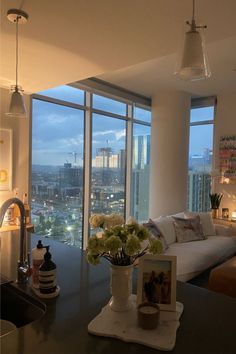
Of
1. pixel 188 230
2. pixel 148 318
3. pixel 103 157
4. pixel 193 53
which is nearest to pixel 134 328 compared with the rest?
pixel 148 318

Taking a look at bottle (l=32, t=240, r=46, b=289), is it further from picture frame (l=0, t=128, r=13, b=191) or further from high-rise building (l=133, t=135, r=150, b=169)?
high-rise building (l=133, t=135, r=150, b=169)

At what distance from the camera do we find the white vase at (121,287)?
1.08 meters

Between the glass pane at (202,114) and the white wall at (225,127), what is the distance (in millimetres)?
178

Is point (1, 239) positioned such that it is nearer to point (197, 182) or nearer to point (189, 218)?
point (189, 218)

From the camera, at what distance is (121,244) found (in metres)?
1.03

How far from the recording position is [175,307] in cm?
108

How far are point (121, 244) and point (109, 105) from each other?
427cm

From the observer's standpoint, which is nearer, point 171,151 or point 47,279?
point 47,279

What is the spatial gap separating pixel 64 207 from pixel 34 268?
10.6 feet

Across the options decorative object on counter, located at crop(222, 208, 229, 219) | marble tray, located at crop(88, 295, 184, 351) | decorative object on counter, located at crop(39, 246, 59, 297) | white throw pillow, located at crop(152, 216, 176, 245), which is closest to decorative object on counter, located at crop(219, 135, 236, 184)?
decorative object on counter, located at crop(222, 208, 229, 219)

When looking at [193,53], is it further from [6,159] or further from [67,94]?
[67,94]

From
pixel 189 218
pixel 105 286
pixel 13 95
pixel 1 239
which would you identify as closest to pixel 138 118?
pixel 189 218

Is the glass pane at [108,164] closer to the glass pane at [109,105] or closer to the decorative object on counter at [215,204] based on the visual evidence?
the glass pane at [109,105]

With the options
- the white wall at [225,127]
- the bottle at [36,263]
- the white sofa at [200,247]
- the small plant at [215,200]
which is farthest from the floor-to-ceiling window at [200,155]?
the bottle at [36,263]
